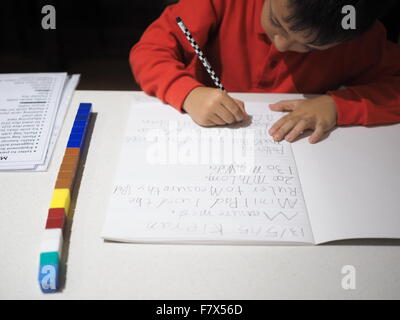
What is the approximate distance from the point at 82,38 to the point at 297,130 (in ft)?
5.16

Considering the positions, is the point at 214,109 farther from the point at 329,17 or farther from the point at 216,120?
the point at 329,17

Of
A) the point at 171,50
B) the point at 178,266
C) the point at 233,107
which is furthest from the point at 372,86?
the point at 178,266

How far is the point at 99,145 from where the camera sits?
650 millimetres

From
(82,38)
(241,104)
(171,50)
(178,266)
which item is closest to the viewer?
(178,266)

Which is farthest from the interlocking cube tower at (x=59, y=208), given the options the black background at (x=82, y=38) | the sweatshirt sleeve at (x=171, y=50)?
the black background at (x=82, y=38)

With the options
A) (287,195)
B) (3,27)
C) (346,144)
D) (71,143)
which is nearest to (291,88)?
Answer: (346,144)

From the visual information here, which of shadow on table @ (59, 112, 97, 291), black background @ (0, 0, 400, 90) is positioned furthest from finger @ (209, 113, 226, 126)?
black background @ (0, 0, 400, 90)

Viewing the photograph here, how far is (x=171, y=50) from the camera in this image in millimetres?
823

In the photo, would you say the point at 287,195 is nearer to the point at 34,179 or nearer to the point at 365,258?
the point at 365,258

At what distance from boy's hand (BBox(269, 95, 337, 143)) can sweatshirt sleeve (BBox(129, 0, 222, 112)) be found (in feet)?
0.60

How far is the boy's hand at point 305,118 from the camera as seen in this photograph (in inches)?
26.2

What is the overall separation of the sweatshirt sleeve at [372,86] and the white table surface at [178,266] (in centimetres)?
29

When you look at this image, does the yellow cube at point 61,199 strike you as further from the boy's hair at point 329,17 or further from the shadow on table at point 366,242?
the boy's hair at point 329,17

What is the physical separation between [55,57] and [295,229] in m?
1.50
